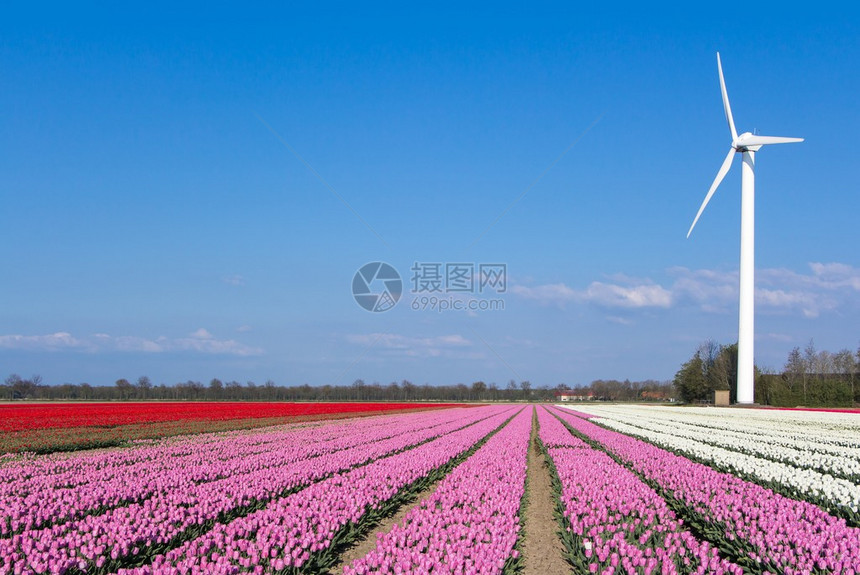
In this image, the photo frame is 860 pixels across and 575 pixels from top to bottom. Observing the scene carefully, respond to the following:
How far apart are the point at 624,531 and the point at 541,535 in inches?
92.0

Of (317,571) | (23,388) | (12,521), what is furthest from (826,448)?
(23,388)

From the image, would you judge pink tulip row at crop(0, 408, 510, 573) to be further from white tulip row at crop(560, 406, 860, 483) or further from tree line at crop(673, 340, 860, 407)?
tree line at crop(673, 340, 860, 407)

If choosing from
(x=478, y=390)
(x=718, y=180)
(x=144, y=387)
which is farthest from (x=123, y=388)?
(x=718, y=180)

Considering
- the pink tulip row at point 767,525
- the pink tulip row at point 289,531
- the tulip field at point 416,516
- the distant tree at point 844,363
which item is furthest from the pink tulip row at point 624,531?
the distant tree at point 844,363

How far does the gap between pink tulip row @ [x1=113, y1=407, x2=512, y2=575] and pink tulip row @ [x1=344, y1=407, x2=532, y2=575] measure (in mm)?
735

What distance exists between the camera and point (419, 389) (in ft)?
632

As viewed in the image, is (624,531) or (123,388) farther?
(123,388)

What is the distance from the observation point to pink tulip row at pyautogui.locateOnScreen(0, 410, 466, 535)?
946cm

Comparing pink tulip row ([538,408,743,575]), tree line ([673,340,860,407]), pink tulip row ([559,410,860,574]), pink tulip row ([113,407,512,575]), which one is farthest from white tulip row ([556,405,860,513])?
tree line ([673,340,860,407])

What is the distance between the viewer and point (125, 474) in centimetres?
1373

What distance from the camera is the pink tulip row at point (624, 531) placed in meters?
6.79

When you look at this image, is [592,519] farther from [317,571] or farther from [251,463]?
[251,463]

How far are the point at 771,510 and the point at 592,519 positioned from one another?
2.95 meters

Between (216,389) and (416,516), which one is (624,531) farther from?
(216,389)
